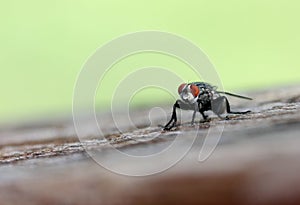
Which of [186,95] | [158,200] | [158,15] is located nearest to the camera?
[158,200]

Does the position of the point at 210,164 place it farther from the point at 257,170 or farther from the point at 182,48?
the point at 182,48

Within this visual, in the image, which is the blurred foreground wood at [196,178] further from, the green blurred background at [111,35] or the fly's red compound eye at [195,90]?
the green blurred background at [111,35]

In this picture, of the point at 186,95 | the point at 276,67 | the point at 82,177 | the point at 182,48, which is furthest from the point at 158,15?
the point at 82,177

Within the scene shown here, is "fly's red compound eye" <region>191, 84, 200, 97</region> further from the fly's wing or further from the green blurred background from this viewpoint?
the green blurred background

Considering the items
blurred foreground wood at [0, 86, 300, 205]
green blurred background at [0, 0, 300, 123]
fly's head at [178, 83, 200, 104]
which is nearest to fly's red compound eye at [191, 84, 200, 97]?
fly's head at [178, 83, 200, 104]

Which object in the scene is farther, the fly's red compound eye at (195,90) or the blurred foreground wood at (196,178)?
the fly's red compound eye at (195,90)

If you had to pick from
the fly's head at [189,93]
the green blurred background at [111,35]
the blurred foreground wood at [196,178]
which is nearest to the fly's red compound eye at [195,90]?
the fly's head at [189,93]
